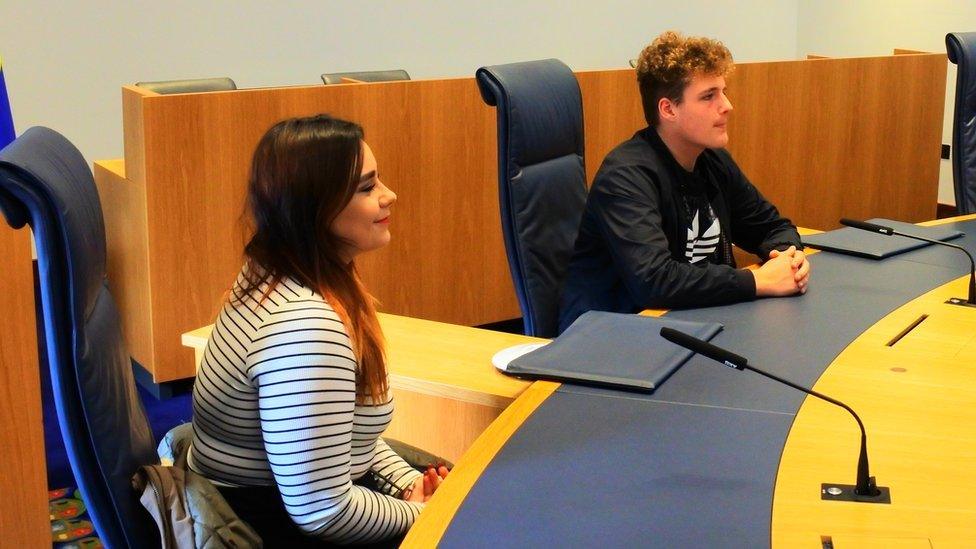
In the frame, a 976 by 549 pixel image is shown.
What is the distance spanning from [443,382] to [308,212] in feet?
1.51

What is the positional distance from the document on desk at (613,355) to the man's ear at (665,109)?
0.67 metres

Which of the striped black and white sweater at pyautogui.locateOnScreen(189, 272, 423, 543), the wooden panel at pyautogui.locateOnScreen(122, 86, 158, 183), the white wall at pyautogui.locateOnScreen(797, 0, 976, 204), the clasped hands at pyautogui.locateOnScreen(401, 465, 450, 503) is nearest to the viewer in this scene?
the striped black and white sweater at pyautogui.locateOnScreen(189, 272, 423, 543)

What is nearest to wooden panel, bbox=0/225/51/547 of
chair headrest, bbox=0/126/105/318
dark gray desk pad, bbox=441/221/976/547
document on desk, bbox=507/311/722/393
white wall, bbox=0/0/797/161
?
chair headrest, bbox=0/126/105/318

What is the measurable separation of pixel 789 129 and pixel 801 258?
2.61 metres

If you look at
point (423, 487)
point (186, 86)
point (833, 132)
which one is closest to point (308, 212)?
point (423, 487)

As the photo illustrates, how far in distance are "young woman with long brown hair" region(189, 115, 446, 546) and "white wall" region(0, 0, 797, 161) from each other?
12.9ft

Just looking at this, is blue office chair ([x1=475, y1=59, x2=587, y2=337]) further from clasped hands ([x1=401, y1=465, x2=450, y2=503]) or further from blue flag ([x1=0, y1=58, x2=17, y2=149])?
blue flag ([x1=0, y1=58, x2=17, y2=149])

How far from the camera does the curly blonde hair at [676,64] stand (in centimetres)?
277

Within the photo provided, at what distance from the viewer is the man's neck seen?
9.13 ft

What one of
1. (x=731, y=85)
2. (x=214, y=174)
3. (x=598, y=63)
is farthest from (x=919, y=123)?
(x=214, y=174)

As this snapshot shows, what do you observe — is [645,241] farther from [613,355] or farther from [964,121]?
[964,121]

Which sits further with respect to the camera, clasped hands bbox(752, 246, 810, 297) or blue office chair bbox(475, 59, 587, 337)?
blue office chair bbox(475, 59, 587, 337)

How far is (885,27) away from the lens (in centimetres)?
682

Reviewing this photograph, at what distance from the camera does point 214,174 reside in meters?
3.76
